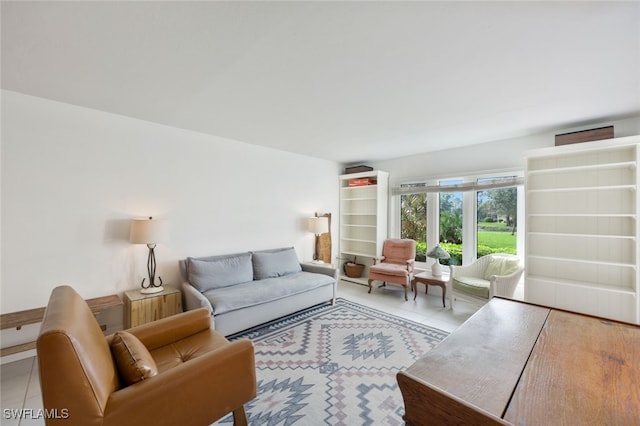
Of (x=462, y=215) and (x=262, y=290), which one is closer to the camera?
(x=262, y=290)

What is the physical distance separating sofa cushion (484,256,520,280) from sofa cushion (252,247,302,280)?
2.71 meters

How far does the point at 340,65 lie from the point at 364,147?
2.41 meters

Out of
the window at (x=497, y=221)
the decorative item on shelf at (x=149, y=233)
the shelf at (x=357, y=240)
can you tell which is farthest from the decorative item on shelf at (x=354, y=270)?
the decorative item on shelf at (x=149, y=233)

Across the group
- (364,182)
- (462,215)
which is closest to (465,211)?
(462,215)

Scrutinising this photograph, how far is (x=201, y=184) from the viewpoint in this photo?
3.54 metres

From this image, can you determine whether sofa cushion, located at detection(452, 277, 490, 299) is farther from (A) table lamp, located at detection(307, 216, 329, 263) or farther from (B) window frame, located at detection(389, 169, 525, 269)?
(A) table lamp, located at detection(307, 216, 329, 263)

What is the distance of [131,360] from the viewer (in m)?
1.33

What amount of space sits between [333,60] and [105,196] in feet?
8.85

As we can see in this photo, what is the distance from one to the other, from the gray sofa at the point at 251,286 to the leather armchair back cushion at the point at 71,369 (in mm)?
1498

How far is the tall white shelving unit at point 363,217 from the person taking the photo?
4.99 metres

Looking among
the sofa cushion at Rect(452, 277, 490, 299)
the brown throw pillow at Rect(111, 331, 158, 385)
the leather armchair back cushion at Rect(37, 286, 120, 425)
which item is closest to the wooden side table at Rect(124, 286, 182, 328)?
the brown throw pillow at Rect(111, 331, 158, 385)

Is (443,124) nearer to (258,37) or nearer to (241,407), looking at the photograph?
(258,37)

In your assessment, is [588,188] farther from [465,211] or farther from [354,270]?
[354,270]

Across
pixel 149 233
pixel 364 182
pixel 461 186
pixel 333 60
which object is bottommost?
pixel 149 233
